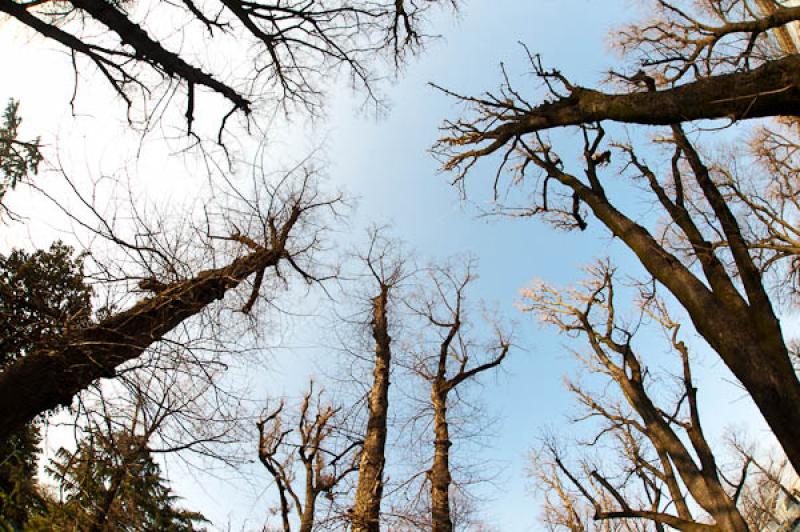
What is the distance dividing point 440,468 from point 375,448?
1689 millimetres

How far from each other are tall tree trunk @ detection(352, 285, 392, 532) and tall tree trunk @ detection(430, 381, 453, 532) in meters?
1.26

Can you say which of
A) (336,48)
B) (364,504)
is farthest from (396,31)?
(364,504)

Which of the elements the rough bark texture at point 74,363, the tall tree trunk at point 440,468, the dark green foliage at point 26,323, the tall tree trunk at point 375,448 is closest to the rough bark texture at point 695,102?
the rough bark texture at point 74,363

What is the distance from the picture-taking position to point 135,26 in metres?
4.43

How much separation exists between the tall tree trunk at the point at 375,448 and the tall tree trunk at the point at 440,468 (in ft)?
4.14

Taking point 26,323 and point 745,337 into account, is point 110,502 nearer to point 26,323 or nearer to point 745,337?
point 26,323

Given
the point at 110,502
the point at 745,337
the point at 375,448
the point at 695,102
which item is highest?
the point at 695,102

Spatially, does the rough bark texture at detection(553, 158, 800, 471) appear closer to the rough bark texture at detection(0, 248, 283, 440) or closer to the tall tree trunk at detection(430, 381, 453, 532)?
the rough bark texture at detection(0, 248, 283, 440)

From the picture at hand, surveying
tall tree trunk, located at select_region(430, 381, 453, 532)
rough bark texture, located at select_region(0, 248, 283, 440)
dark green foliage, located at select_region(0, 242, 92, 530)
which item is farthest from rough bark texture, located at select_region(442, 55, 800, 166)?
tall tree trunk, located at select_region(430, 381, 453, 532)

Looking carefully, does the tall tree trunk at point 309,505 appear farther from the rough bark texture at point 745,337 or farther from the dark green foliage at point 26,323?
the rough bark texture at point 745,337

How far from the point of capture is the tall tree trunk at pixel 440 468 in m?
6.99

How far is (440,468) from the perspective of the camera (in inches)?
302

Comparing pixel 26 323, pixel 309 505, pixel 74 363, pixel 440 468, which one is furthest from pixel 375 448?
pixel 26 323

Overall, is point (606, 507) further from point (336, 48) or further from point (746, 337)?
point (336, 48)
